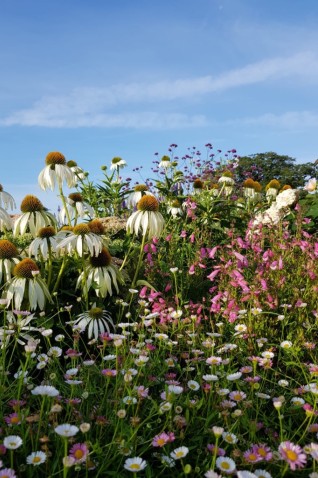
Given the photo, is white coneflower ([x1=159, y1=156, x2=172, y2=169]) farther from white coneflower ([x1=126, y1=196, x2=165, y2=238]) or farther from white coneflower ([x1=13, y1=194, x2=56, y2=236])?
white coneflower ([x1=13, y1=194, x2=56, y2=236])

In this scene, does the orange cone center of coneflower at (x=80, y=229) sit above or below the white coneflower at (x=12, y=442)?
above

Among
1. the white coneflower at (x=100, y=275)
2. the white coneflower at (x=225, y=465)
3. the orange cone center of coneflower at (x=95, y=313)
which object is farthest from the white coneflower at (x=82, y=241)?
the white coneflower at (x=225, y=465)

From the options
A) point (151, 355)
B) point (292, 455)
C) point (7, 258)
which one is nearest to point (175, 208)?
point (7, 258)

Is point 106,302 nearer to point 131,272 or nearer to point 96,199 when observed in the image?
point 131,272

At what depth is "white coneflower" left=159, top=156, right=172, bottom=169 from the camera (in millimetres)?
9258

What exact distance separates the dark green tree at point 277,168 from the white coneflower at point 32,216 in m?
14.9

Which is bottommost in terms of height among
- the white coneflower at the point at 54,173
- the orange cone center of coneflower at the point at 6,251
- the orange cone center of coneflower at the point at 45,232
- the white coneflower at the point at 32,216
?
the orange cone center of coneflower at the point at 6,251

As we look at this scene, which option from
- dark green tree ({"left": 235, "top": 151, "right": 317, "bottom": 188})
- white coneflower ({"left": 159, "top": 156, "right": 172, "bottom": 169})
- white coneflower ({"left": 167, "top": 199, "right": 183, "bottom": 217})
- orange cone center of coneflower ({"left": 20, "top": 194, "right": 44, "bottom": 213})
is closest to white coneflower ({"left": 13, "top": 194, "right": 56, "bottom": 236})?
orange cone center of coneflower ({"left": 20, "top": 194, "right": 44, "bottom": 213})

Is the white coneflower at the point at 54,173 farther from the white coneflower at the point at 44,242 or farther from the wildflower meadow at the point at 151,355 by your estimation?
the white coneflower at the point at 44,242

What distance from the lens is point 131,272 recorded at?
16.4ft

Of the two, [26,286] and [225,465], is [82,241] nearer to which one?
[26,286]

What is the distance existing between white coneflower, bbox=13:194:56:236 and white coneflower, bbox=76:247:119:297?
1.64 feet

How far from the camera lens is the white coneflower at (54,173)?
4.45 meters

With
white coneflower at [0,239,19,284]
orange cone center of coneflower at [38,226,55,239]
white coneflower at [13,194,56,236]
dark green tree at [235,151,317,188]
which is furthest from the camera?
dark green tree at [235,151,317,188]
